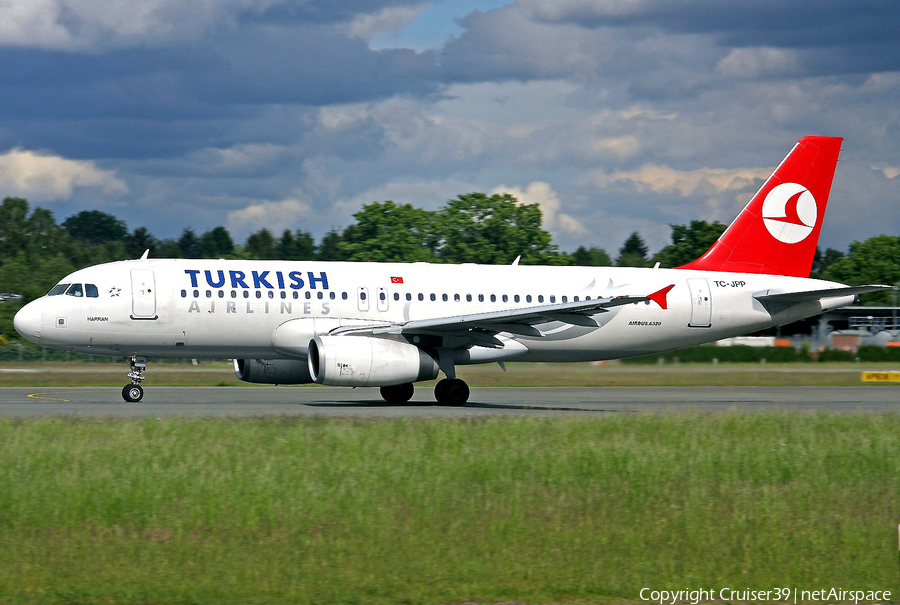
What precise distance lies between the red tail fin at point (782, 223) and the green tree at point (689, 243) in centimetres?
6504

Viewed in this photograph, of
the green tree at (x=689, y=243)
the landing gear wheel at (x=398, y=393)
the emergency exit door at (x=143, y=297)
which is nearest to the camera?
the emergency exit door at (x=143, y=297)

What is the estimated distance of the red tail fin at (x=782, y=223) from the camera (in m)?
30.0

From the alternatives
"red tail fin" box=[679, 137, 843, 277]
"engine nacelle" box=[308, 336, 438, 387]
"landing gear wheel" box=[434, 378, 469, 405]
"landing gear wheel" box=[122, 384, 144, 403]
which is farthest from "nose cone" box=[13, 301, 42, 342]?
"red tail fin" box=[679, 137, 843, 277]

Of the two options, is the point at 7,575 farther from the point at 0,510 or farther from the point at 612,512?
the point at 612,512

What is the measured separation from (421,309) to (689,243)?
255ft

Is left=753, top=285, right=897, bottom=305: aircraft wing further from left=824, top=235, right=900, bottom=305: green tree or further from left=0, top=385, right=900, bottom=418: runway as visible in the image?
left=824, top=235, right=900, bottom=305: green tree

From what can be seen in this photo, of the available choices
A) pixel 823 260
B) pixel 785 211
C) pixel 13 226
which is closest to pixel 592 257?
pixel 823 260

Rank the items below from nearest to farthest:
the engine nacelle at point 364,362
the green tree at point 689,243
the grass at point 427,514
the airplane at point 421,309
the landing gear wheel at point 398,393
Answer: the grass at point 427,514, the engine nacelle at point 364,362, the airplane at point 421,309, the landing gear wheel at point 398,393, the green tree at point 689,243

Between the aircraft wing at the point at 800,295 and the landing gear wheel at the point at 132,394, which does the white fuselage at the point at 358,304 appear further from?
the landing gear wheel at the point at 132,394

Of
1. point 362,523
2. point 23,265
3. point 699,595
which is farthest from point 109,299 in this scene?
point 23,265

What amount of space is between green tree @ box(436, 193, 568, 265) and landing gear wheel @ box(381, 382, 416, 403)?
7076 centimetres

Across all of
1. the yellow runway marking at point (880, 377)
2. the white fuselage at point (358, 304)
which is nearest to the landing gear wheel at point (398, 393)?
the white fuselage at point (358, 304)

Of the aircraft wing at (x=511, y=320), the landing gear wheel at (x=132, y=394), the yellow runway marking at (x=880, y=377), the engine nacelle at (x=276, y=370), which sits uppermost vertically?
the aircraft wing at (x=511, y=320)

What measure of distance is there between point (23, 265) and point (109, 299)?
68.5 meters
